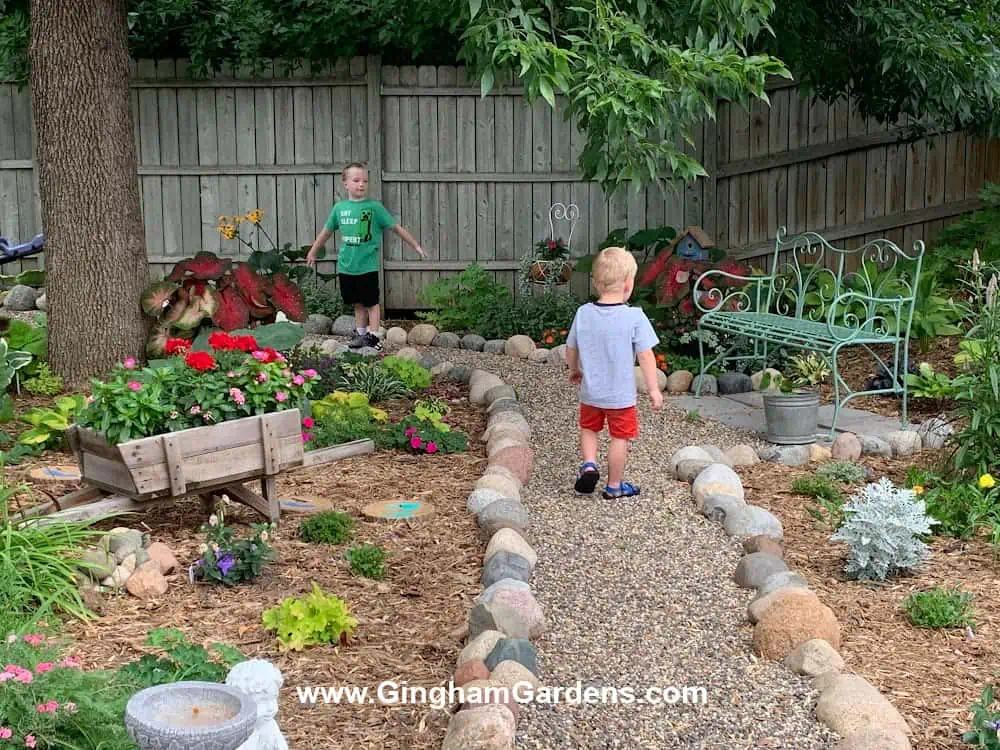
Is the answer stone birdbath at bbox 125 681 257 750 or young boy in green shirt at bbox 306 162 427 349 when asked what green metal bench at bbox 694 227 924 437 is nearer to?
young boy in green shirt at bbox 306 162 427 349

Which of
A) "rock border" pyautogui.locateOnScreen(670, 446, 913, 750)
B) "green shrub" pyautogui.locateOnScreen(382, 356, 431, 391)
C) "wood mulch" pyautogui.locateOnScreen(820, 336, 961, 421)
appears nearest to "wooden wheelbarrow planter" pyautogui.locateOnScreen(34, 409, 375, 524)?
"rock border" pyautogui.locateOnScreen(670, 446, 913, 750)

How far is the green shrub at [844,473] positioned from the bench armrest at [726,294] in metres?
1.87

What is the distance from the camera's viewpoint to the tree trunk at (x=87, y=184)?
20.4 ft

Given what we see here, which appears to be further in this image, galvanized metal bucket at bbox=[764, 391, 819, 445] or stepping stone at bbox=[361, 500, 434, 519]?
galvanized metal bucket at bbox=[764, 391, 819, 445]

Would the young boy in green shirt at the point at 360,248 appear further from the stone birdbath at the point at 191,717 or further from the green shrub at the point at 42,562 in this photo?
the stone birdbath at the point at 191,717

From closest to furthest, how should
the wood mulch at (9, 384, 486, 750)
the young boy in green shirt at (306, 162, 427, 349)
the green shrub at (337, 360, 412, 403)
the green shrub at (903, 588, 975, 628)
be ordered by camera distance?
the wood mulch at (9, 384, 486, 750)
the green shrub at (903, 588, 975, 628)
the green shrub at (337, 360, 412, 403)
the young boy in green shirt at (306, 162, 427, 349)

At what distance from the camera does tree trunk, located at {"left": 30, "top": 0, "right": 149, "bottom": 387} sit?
245 inches

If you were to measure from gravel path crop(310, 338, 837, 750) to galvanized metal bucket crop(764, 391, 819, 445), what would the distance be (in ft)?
1.88

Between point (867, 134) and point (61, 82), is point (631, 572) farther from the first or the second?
point (867, 134)

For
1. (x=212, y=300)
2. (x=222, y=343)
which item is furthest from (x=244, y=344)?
(x=212, y=300)

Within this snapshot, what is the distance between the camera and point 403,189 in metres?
9.66

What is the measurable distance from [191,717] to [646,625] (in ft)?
5.68

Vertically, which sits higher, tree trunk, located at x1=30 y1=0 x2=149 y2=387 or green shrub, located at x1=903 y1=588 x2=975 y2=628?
tree trunk, located at x1=30 y1=0 x2=149 y2=387

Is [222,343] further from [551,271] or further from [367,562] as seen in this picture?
[551,271]
